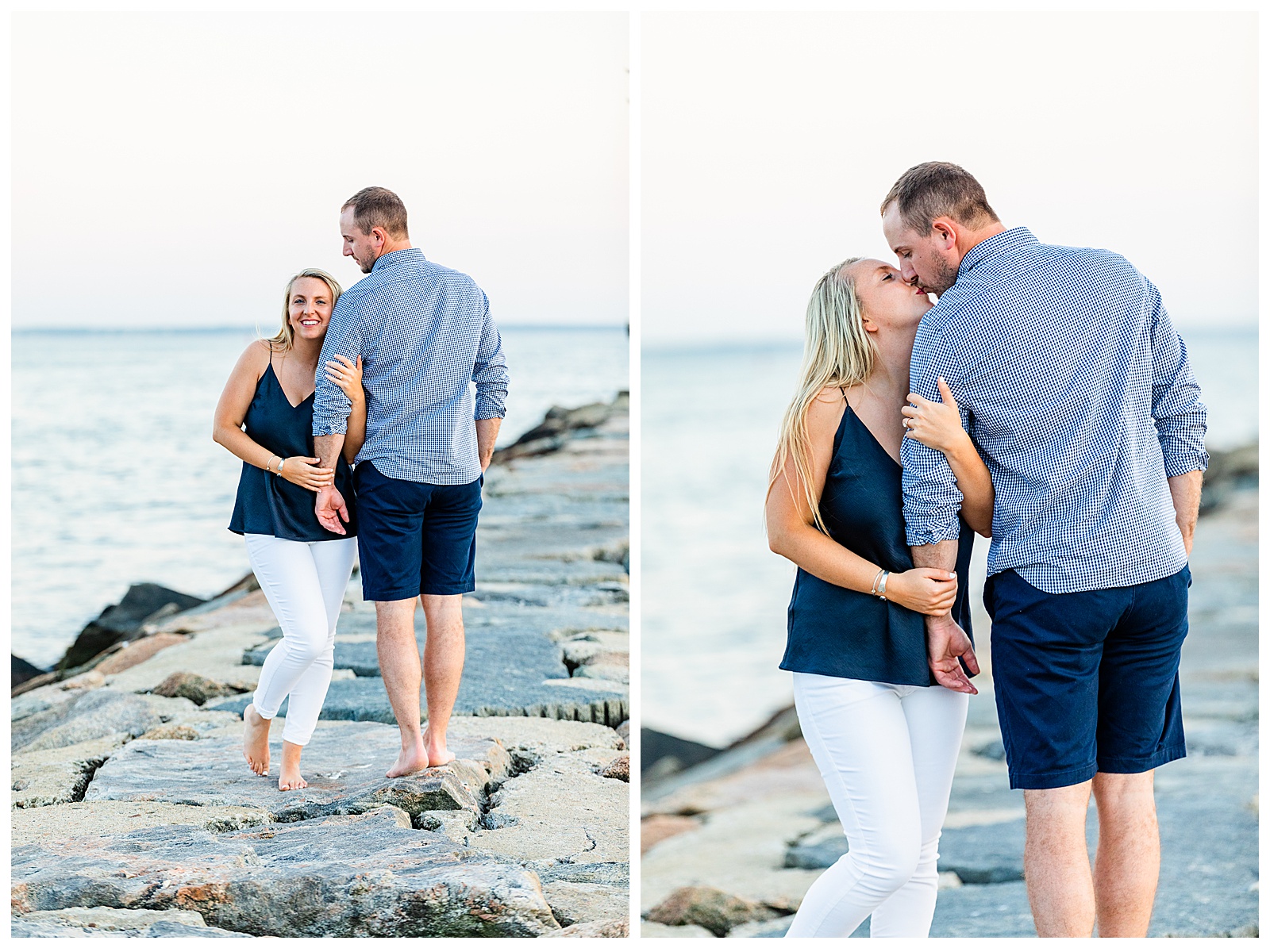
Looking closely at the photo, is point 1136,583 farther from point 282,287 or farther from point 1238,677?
point 1238,677

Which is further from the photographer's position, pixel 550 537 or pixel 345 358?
pixel 550 537

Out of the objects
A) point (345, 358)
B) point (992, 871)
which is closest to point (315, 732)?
point (345, 358)

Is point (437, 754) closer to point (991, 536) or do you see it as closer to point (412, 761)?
point (412, 761)

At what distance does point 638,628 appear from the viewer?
8.18ft

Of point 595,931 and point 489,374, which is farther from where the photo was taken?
point 489,374

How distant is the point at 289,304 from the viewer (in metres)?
2.80

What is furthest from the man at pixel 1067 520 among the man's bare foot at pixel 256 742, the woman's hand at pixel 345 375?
the man's bare foot at pixel 256 742

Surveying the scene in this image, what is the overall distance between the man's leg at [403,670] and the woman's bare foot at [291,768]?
22 cm

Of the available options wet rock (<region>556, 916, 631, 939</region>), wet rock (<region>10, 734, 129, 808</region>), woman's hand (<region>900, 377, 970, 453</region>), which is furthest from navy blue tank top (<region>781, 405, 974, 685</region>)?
wet rock (<region>10, 734, 129, 808</region>)

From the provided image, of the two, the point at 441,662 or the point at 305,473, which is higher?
the point at 305,473

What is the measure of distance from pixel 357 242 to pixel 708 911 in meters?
2.18

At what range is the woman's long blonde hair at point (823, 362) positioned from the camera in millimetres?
1979

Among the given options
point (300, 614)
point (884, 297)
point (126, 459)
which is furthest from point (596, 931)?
point (126, 459)

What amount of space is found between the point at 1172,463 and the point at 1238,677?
754cm
